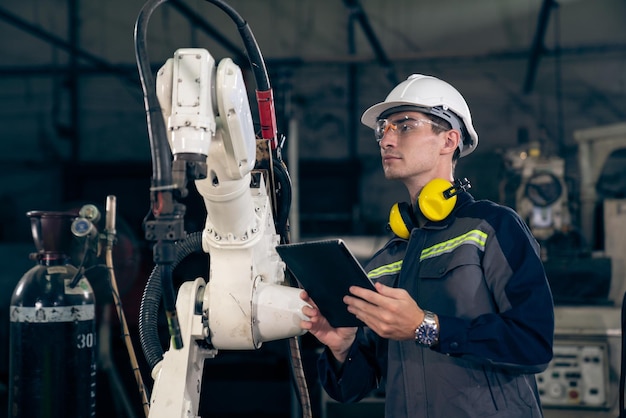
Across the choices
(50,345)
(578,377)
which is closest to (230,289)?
(50,345)

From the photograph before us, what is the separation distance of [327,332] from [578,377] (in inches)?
73.9

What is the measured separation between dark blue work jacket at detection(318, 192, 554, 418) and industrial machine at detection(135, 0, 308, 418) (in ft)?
0.98

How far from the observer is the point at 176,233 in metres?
1.22

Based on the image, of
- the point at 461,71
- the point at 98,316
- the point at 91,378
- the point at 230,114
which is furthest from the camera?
the point at 461,71

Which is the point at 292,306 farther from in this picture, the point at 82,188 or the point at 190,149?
the point at 82,188

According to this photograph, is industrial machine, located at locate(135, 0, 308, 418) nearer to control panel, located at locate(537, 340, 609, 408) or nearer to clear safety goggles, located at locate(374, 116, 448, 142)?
clear safety goggles, located at locate(374, 116, 448, 142)

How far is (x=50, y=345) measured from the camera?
2.66 m

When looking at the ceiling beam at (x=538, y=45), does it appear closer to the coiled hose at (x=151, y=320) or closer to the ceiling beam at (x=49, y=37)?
the ceiling beam at (x=49, y=37)

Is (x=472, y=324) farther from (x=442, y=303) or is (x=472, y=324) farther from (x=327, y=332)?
(x=327, y=332)

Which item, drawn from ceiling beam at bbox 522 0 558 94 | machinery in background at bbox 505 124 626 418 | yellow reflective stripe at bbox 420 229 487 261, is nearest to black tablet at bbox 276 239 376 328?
yellow reflective stripe at bbox 420 229 487 261

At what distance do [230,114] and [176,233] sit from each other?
1.06 ft

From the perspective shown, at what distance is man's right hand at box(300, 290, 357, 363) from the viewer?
172 cm

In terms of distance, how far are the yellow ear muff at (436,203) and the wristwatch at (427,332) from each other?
389 mm

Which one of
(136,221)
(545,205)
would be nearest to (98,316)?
(136,221)
